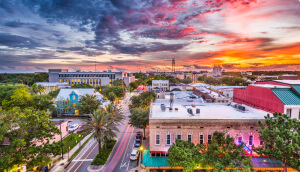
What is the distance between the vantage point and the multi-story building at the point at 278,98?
85.8 ft

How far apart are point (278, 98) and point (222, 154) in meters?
15.1

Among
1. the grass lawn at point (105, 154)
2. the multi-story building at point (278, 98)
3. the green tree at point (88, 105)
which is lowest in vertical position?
the grass lawn at point (105, 154)

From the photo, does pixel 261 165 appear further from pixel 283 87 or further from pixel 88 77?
pixel 88 77

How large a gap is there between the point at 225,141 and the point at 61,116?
6020 cm

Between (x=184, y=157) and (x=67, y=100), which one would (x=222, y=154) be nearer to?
(x=184, y=157)

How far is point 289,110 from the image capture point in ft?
86.3

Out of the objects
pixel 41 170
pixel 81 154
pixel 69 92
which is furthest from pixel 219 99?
pixel 69 92

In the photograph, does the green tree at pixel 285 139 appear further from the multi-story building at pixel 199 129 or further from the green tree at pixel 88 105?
the green tree at pixel 88 105

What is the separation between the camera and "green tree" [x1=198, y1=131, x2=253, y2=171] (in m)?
20.2

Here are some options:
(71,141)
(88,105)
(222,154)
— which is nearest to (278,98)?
(222,154)

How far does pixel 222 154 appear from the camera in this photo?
70.5ft

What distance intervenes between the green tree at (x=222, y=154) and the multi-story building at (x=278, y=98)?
38.8 ft

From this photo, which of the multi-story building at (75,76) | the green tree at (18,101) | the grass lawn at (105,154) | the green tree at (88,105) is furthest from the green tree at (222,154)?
the multi-story building at (75,76)

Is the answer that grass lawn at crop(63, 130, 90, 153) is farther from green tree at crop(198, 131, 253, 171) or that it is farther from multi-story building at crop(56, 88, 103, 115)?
green tree at crop(198, 131, 253, 171)
